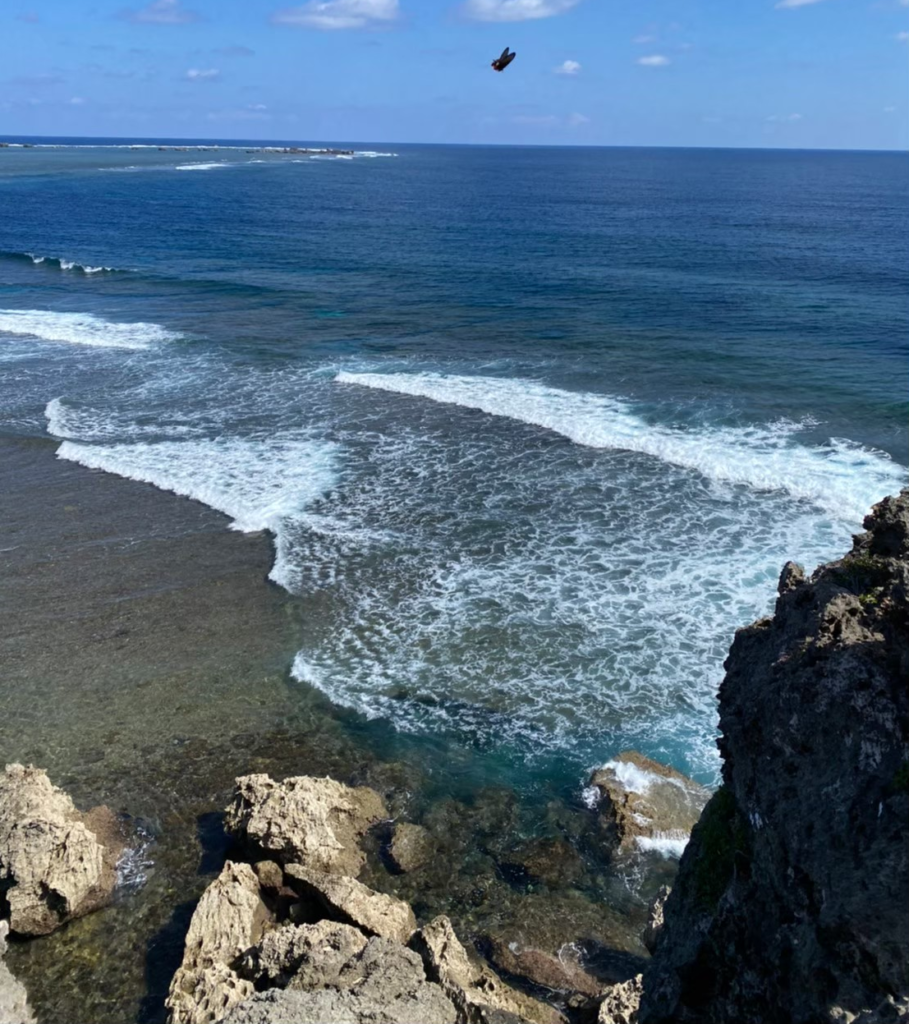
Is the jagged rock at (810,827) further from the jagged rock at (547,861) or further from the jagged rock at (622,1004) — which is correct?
the jagged rock at (547,861)

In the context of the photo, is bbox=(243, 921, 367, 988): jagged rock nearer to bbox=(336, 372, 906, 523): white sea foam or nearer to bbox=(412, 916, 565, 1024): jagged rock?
bbox=(412, 916, 565, 1024): jagged rock

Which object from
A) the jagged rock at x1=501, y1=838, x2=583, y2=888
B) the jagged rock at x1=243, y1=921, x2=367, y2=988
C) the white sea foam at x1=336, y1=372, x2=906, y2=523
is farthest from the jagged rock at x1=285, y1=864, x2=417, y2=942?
the white sea foam at x1=336, y1=372, x2=906, y2=523

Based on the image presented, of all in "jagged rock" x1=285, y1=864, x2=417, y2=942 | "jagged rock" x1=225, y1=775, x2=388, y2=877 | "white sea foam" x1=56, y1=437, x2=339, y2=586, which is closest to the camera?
"jagged rock" x1=285, y1=864, x2=417, y2=942

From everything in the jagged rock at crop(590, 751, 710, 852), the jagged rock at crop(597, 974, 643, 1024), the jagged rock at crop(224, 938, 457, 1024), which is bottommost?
the jagged rock at crop(590, 751, 710, 852)

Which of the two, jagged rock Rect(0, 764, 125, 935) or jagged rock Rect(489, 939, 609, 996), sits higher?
jagged rock Rect(0, 764, 125, 935)

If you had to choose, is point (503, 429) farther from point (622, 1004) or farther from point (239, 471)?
point (622, 1004)
